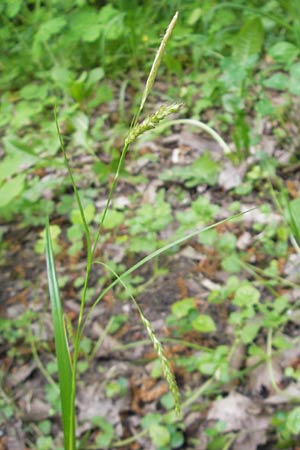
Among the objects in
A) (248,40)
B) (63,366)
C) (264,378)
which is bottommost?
(264,378)

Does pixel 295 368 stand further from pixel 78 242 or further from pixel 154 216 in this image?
pixel 78 242

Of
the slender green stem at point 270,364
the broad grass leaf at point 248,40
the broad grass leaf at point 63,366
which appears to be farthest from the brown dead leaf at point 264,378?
the broad grass leaf at point 248,40

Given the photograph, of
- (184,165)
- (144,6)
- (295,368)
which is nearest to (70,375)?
(295,368)

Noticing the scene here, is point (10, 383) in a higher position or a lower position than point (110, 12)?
lower

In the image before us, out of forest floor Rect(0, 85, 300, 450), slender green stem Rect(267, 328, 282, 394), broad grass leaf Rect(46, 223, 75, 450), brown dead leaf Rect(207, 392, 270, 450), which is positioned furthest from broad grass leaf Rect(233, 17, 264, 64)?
broad grass leaf Rect(46, 223, 75, 450)

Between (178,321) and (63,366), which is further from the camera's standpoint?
(178,321)

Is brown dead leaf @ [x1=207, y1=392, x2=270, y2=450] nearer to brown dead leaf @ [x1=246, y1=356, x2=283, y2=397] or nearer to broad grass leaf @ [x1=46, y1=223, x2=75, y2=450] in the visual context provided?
brown dead leaf @ [x1=246, y1=356, x2=283, y2=397]

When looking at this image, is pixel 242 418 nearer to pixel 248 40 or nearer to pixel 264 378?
pixel 264 378

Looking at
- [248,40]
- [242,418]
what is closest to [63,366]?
[242,418]
